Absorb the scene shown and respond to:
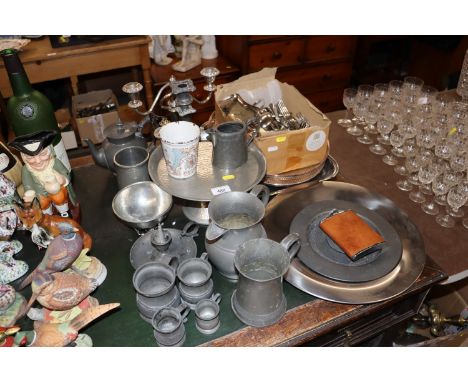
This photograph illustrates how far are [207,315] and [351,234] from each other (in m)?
0.40

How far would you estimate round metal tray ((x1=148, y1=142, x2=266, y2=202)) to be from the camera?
3.48 ft

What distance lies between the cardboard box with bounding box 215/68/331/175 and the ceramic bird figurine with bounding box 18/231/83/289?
1.81ft

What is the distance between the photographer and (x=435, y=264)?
1.05 metres

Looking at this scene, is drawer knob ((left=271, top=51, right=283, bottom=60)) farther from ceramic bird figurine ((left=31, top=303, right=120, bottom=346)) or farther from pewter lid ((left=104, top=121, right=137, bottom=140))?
ceramic bird figurine ((left=31, top=303, right=120, bottom=346))

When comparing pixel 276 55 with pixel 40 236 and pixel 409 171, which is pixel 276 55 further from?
pixel 40 236

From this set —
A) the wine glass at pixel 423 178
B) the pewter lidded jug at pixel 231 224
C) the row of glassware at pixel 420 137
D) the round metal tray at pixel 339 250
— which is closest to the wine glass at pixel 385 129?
the row of glassware at pixel 420 137

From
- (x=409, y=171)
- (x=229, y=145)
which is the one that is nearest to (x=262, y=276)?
(x=229, y=145)

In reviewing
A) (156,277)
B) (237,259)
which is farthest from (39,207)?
(237,259)

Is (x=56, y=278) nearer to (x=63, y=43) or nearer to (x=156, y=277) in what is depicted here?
(x=156, y=277)

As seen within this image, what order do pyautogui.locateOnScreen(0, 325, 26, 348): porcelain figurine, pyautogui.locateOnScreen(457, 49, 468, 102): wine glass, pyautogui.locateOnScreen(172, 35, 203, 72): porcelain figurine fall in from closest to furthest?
1. pyautogui.locateOnScreen(0, 325, 26, 348): porcelain figurine
2. pyautogui.locateOnScreen(457, 49, 468, 102): wine glass
3. pyautogui.locateOnScreen(172, 35, 203, 72): porcelain figurine

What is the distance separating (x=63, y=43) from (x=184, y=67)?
2.16 feet

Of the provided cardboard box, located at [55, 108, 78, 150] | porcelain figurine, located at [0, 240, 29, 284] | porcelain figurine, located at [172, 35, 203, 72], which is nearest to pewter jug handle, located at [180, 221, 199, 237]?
porcelain figurine, located at [0, 240, 29, 284]

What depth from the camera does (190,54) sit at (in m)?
2.46

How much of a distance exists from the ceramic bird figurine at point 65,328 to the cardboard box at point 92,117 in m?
1.43
